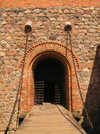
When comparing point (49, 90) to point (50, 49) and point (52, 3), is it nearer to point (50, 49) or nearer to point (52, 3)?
point (50, 49)

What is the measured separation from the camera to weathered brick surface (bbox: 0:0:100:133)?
13.8 feet

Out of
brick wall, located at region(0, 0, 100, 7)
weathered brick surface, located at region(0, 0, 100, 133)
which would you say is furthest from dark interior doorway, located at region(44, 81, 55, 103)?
brick wall, located at region(0, 0, 100, 7)

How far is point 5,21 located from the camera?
4.64m

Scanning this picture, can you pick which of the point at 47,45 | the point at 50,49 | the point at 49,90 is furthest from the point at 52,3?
the point at 49,90

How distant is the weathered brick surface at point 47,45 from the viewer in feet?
13.8

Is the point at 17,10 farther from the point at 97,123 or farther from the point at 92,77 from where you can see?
the point at 97,123

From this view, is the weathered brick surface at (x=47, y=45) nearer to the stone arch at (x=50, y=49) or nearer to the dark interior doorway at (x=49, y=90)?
the stone arch at (x=50, y=49)

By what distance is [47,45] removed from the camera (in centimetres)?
446

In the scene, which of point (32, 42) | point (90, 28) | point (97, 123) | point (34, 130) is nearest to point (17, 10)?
point (32, 42)

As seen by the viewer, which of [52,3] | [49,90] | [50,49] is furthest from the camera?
[49,90]

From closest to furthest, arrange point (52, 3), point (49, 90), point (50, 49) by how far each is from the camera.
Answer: point (50, 49) → point (52, 3) → point (49, 90)

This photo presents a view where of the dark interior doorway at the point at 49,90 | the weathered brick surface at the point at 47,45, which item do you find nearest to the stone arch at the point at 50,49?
the weathered brick surface at the point at 47,45

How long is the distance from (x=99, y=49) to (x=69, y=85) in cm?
182

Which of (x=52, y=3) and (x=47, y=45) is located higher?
(x=52, y=3)
